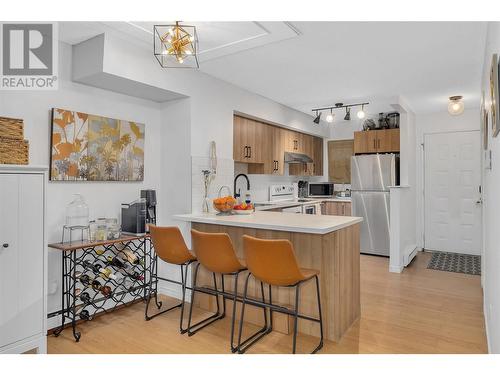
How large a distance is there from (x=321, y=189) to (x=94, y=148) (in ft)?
15.2

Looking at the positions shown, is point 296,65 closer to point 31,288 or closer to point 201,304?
point 201,304

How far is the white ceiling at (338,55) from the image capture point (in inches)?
108

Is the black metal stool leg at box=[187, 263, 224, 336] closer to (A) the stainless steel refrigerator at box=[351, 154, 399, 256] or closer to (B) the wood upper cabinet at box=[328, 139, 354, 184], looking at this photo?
(A) the stainless steel refrigerator at box=[351, 154, 399, 256]

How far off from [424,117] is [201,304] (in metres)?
5.04

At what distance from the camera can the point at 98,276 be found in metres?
3.10

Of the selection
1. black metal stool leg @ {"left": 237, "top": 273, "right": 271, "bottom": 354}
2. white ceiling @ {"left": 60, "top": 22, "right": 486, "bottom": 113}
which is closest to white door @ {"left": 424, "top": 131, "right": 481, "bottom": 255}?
white ceiling @ {"left": 60, "top": 22, "right": 486, "bottom": 113}

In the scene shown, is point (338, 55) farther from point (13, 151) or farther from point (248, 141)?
point (13, 151)

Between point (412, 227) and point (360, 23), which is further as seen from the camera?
point (412, 227)

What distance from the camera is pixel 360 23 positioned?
2.64 meters

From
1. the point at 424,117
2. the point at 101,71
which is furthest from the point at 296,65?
the point at 424,117

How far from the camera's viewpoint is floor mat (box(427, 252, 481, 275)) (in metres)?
4.85

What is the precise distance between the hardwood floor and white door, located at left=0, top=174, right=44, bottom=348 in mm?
417

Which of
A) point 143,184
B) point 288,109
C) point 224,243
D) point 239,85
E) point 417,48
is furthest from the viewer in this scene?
point 288,109

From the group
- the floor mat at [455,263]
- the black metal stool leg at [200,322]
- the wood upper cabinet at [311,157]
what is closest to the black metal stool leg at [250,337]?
the black metal stool leg at [200,322]
